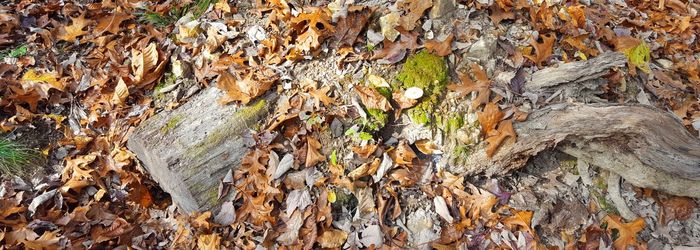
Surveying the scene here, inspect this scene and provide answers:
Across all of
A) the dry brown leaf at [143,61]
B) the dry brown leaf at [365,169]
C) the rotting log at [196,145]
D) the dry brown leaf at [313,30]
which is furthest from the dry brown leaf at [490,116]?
the dry brown leaf at [143,61]

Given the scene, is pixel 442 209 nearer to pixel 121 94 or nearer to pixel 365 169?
pixel 365 169

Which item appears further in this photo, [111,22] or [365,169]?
[111,22]

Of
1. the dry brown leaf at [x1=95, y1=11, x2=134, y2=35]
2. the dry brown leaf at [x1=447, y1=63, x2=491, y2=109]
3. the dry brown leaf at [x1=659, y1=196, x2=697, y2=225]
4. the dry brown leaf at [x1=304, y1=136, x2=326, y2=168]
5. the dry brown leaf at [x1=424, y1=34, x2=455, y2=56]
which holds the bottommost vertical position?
the dry brown leaf at [x1=659, y1=196, x2=697, y2=225]

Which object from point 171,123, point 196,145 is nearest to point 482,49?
point 196,145

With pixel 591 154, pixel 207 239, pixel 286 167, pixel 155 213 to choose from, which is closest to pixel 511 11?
pixel 591 154

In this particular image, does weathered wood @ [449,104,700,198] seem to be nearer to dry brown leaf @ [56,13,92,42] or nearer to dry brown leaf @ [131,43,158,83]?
dry brown leaf @ [131,43,158,83]

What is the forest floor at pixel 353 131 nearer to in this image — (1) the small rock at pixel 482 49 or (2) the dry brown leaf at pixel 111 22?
(1) the small rock at pixel 482 49

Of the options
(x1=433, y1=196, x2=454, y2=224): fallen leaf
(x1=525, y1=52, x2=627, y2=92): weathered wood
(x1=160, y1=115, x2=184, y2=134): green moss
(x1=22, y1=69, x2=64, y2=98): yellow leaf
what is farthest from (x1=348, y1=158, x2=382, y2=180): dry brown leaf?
(x1=22, y1=69, x2=64, y2=98): yellow leaf
